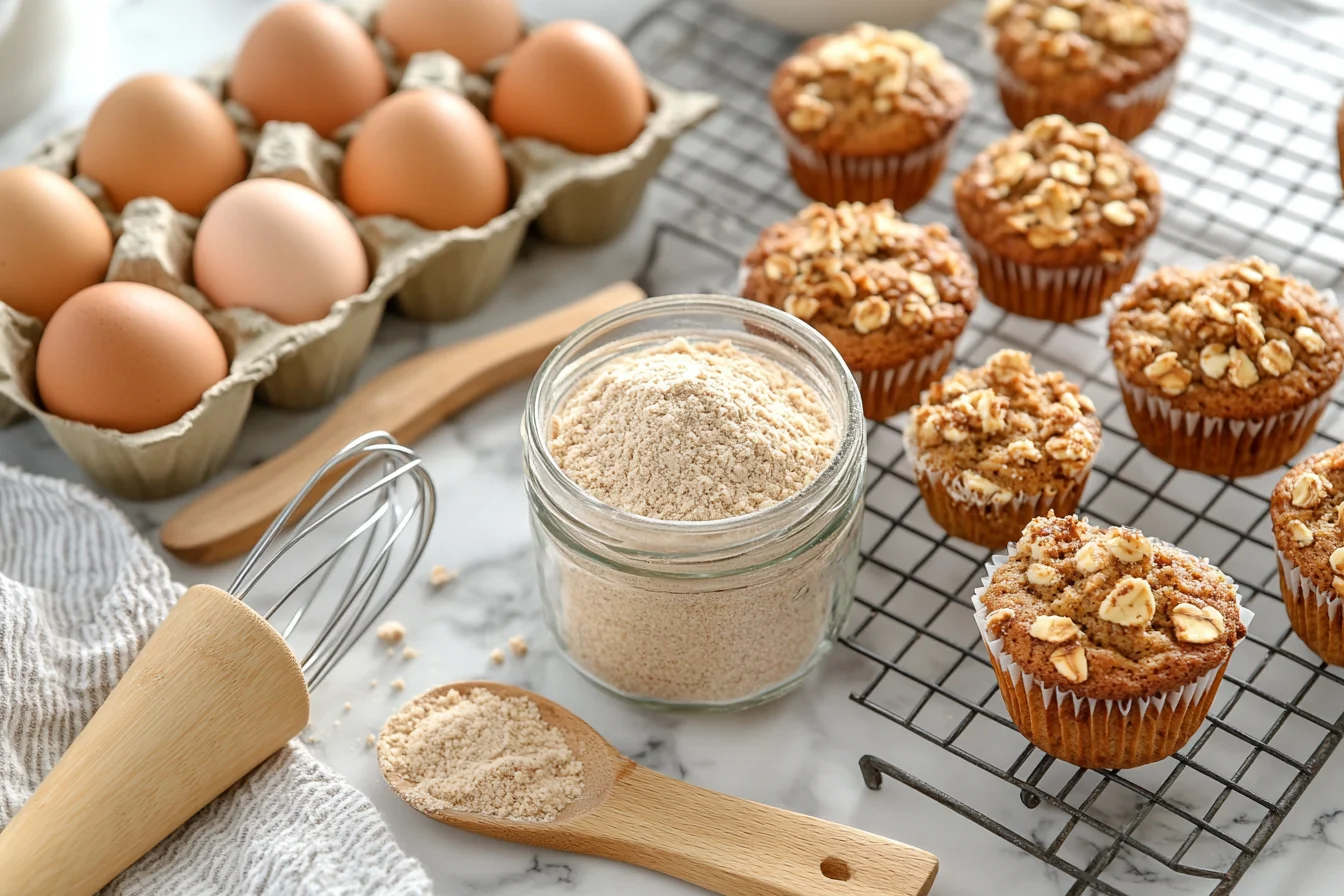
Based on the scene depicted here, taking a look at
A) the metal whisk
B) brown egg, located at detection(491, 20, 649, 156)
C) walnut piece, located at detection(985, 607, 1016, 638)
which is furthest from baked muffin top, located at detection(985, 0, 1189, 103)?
the metal whisk

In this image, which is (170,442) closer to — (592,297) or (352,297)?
(352,297)

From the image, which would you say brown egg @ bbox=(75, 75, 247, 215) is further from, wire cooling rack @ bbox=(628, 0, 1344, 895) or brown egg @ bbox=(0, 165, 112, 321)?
wire cooling rack @ bbox=(628, 0, 1344, 895)

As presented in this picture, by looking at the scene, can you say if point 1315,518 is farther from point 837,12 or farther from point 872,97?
Answer: point 837,12

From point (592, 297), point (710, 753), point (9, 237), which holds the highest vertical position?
point (9, 237)

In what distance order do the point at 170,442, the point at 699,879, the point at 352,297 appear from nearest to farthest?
the point at 699,879 < the point at 170,442 < the point at 352,297

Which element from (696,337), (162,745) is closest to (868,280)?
(696,337)

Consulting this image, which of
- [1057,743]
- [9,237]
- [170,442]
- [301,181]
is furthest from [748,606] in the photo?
[9,237]

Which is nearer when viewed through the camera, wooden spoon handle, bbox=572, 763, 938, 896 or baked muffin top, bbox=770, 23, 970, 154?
wooden spoon handle, bbox=572, 763, 938, 896
